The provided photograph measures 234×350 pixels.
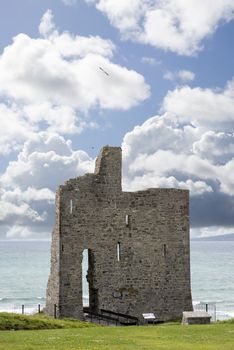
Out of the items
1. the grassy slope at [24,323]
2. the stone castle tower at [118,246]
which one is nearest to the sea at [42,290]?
the stone castle tower at [118,246]

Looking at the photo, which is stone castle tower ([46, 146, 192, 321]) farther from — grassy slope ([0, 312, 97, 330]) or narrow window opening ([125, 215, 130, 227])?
grassy slope ([0, 312, 97, 330])

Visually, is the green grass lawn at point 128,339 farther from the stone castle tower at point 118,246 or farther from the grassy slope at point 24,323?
the stone castle tower at point 118,246

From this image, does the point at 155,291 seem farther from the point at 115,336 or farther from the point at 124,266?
the point at 115,336

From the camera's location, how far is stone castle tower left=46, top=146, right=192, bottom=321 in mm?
36781

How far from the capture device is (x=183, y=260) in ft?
130

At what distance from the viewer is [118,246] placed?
38094 mm

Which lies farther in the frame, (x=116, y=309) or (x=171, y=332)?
(x=116, y=309)

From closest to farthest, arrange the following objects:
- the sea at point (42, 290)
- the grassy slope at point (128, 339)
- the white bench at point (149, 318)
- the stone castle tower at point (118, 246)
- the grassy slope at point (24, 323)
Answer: the grassy slope at point (128, 339), the grassy slope at point (24, 323), the stone castle tower at point (118, 246), the white bench at point (149, 318), the sea at point (42, 290)

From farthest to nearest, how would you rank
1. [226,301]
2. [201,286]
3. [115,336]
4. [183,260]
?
[201,286] → [226,301] → [183,260] → [115,336]

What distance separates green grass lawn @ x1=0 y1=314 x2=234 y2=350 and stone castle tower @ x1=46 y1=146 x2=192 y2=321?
34.4ft

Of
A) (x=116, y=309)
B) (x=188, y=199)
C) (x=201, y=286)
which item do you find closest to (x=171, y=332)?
(x=116, y=309)

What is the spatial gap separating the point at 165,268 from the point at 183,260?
4.55ft

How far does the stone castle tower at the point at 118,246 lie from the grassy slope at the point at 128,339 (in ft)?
34.5

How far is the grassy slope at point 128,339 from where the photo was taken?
21094 mm
